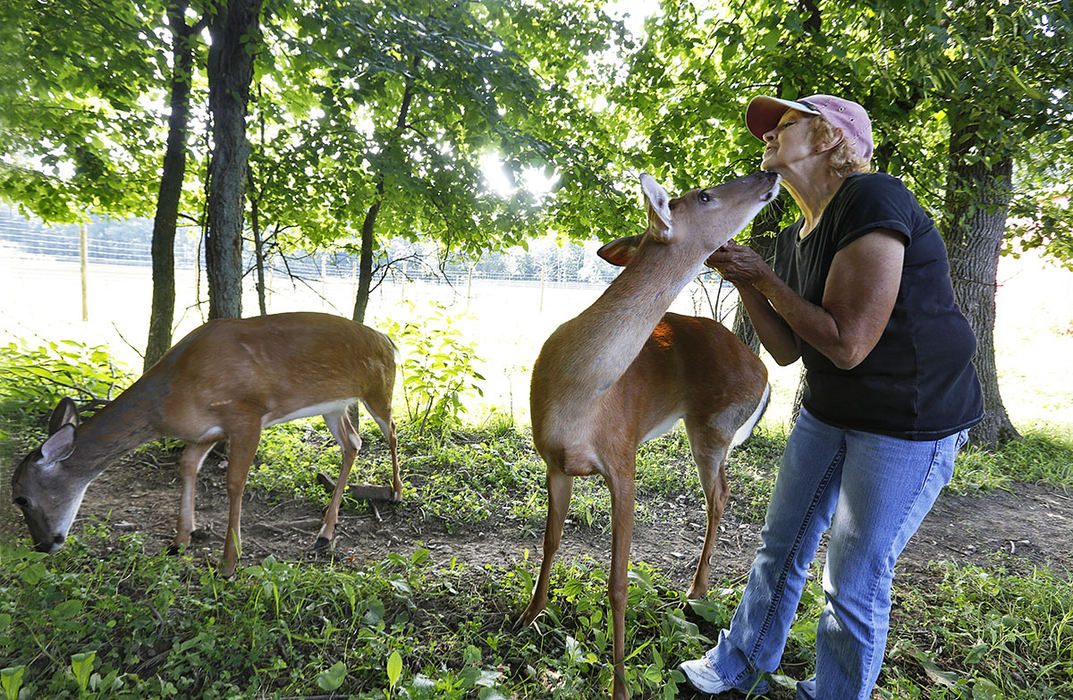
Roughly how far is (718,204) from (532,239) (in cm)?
318

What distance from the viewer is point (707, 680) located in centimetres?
229

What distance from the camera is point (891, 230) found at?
5.37 feet

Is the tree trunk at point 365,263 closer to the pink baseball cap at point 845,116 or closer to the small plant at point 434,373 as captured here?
the small plant at point 434,373

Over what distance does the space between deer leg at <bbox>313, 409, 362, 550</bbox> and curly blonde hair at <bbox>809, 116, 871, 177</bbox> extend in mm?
3288

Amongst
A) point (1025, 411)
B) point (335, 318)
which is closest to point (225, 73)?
point (335, 318)

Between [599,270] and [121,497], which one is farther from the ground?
[599,270]

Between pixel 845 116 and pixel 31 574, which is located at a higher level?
pixel 845 116

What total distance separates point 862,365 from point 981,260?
5630 millimetres

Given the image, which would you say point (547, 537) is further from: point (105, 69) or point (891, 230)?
point (105, 69)

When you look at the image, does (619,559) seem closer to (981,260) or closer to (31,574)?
(31,574)

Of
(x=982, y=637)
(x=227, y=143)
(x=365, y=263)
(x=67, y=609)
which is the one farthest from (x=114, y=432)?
(x=982, y=637)

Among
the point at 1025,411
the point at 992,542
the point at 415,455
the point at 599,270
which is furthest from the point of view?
the point at 599,270

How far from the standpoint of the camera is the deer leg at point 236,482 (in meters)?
2.93

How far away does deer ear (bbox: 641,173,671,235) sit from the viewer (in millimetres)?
1965
